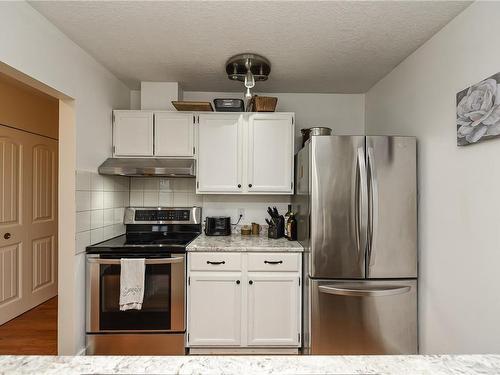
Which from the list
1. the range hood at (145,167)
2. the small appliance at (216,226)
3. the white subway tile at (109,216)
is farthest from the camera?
the small appliance at (216,226)

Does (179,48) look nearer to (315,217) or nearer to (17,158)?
(315,217)

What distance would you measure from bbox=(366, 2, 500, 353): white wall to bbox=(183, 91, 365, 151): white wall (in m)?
0.83

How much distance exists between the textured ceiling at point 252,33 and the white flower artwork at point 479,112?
0.53 m

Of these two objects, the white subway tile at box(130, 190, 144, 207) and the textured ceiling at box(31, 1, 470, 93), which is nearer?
the textured ceiling at box(31, 1, 470, 93)

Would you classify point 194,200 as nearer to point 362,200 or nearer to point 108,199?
point 108,199

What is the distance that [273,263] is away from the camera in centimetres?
225

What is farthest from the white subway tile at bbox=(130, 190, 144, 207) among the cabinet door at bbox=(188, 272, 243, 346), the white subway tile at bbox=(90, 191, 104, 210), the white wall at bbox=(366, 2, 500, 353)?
the white wall at bbox=(366, 2, 500, 353)

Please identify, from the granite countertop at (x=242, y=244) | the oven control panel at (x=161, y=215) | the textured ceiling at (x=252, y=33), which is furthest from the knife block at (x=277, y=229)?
Result: the textured ceiling at (x=252, y=33)

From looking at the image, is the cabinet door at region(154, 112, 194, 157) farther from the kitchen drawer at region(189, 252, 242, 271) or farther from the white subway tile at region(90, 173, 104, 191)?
the kitchen drawer at region(189, 252, 242, 271)

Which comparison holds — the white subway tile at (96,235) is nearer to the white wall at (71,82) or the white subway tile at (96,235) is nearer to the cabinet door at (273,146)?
the white wall at (71,82)

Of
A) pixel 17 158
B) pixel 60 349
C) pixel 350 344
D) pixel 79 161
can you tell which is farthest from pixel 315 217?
pixel 17 158

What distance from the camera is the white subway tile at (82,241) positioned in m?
2.08

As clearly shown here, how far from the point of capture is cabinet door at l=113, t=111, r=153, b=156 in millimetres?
2580

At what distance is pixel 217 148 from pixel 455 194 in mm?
1869
